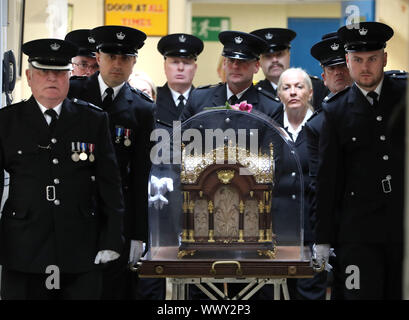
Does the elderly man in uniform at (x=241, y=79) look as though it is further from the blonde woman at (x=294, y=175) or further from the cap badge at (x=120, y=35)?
the cap badge at (x=120, y=35)

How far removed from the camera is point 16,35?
20.8 feet

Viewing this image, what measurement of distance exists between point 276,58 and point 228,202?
7.83 ft

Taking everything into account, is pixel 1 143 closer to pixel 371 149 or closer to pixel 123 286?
pixel 123 286

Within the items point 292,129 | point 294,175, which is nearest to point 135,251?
point 294,175

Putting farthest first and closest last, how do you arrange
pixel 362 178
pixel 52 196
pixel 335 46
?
pixel 335 46
pixel 362 178
pixel 52 196

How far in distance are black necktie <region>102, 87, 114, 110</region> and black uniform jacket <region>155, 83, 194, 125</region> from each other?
1311 mm

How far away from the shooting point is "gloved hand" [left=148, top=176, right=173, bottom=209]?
4477 millimetres

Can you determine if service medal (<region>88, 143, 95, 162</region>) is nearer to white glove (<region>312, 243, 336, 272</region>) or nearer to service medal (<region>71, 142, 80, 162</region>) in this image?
service medal (<region>71, 142, 80, 162</region>)

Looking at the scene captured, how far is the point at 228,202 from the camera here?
4.31 m

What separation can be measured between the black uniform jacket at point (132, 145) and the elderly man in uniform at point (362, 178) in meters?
1.01

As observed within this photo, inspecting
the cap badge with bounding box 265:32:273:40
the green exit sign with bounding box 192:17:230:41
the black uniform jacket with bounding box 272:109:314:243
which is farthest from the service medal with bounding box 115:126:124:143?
the green exit sign with bounding box 192:17:230:41

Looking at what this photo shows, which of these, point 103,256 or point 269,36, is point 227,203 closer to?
point 103,256
